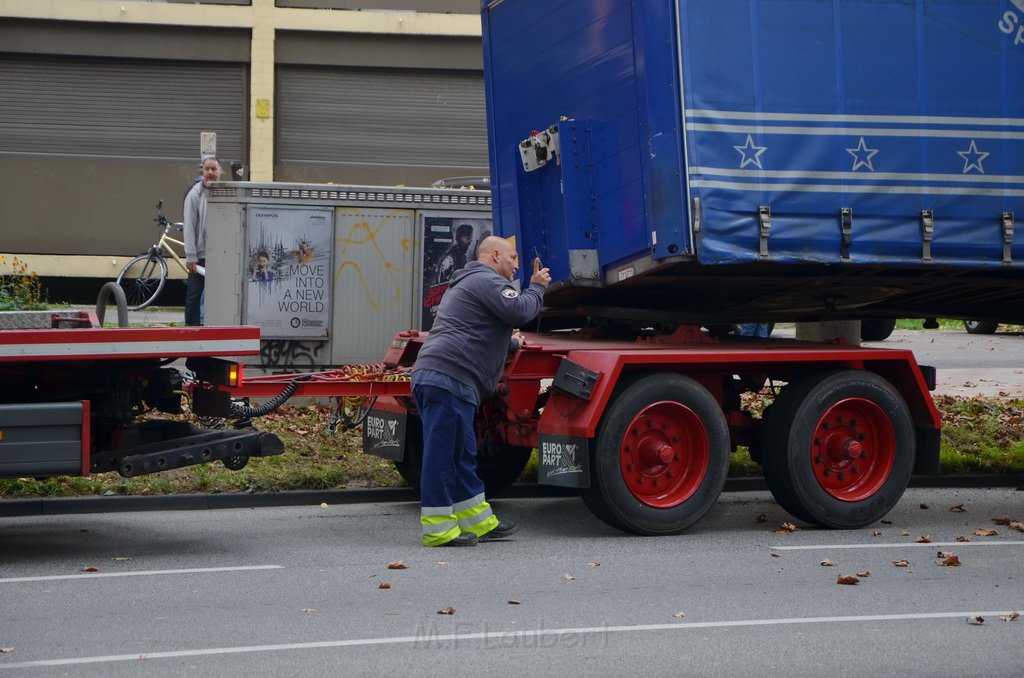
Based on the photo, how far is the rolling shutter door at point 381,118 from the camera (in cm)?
2514

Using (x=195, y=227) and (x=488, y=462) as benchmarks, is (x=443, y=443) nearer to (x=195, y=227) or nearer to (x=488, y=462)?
(x=488, y=462)

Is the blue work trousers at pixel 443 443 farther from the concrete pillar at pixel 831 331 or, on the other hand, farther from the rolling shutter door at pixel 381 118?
the rolling shutter door at pixel 381 118

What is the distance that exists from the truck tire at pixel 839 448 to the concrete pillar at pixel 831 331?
2.70 meters

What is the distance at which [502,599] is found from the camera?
22.6 feet

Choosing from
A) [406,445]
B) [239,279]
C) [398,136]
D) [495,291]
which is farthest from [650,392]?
[398,136]

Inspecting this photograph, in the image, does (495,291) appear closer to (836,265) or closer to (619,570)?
(619,570)

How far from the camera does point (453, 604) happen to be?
6.78 meters

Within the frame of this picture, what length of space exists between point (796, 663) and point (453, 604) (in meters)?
1.82

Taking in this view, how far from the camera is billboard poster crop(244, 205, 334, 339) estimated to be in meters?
12.8

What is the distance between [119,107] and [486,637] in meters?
20.5

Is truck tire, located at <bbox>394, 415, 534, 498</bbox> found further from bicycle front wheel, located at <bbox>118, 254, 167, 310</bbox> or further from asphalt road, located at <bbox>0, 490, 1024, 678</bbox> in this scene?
bicycle front wheel, located at <bbox>118, 254, 167, 310</bbox>

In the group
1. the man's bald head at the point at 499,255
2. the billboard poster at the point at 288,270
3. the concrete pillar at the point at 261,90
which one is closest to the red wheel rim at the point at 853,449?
the man's bald head at the point at 499,255

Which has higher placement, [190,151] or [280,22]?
[280,22]

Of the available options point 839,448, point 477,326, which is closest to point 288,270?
point 477,326
